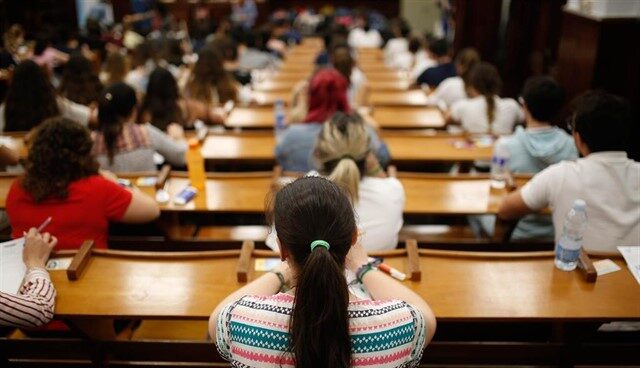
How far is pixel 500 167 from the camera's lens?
10.4ft

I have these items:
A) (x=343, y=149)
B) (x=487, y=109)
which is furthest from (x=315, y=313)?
(x=487, y=109)

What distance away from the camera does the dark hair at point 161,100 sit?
3949mm

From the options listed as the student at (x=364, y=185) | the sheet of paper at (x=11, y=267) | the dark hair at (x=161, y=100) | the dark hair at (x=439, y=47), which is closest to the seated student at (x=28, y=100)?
the dark hair at (x=161, y=100)

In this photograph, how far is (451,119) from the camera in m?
4.69

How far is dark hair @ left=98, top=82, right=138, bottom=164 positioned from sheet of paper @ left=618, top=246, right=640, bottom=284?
8.52ft

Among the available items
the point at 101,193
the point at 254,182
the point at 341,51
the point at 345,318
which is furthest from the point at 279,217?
the point at 341,51

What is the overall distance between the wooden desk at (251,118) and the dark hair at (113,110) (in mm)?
1408

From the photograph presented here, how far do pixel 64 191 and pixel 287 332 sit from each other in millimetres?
1457

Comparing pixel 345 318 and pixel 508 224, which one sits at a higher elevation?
pixel 345 318

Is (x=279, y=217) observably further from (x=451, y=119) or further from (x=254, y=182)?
(x=451, y=119)

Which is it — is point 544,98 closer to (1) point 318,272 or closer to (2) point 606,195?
(2) point 606,195

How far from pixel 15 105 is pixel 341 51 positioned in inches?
103

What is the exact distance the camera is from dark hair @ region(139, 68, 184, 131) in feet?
13.0

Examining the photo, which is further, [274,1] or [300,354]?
[274,1]
